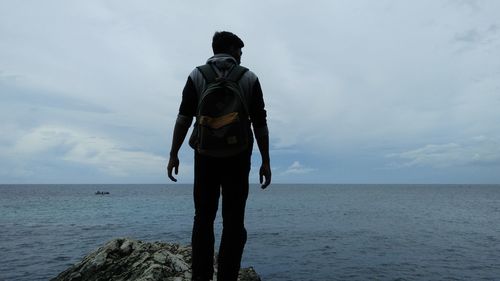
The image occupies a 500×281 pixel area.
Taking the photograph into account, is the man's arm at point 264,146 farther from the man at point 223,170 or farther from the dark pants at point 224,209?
the dark pants at point 224,209

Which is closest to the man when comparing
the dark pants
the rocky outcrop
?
the dark pants

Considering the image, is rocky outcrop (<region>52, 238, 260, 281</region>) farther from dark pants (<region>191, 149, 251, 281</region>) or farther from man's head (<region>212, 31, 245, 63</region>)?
man's head (<region>212, 31, 245, 63</region>)

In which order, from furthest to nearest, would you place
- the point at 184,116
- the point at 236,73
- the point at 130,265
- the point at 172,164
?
the point at 130,265 → the point at 172,164 → the point at 184,116 → the point at 236,73

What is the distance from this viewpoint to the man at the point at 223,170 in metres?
4.80

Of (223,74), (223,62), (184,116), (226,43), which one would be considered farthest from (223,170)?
(226,43)

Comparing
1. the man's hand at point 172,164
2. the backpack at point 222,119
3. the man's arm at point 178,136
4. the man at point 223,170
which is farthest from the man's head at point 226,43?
the man's hand at point 172,164

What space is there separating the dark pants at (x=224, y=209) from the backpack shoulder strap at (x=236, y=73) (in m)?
0.92

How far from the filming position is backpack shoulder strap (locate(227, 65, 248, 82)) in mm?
4699

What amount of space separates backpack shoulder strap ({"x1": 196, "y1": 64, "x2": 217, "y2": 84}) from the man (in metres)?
0.03

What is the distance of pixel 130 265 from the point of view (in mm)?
7559

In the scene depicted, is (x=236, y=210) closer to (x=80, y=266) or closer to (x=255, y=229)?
(x=80, y=266)

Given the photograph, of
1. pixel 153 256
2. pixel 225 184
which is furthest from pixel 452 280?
pixel 225 184

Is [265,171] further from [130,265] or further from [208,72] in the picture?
[130,265]

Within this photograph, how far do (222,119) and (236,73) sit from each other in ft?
2.05
